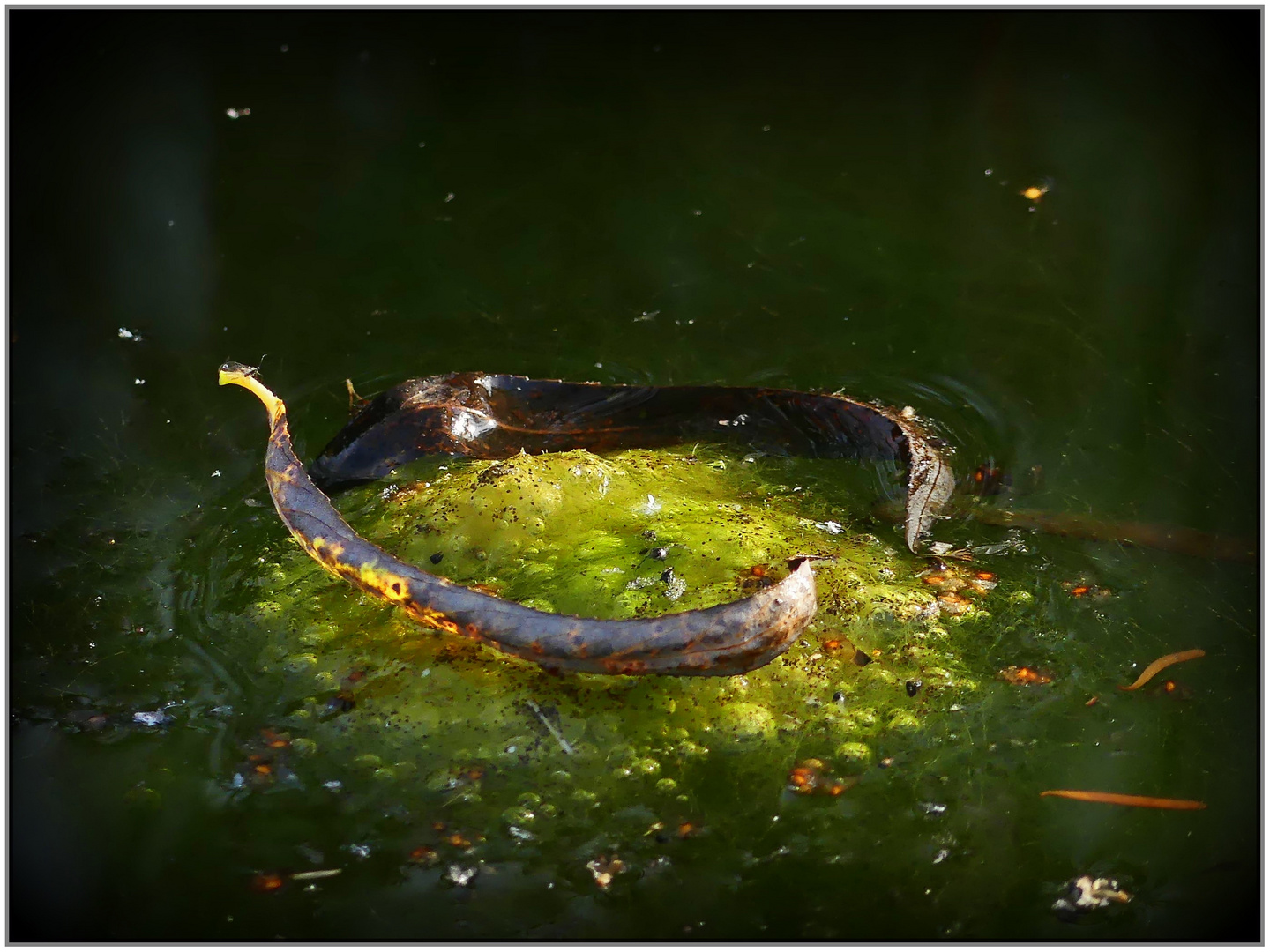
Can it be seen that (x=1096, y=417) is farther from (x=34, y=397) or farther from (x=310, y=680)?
(x=34, y=397)

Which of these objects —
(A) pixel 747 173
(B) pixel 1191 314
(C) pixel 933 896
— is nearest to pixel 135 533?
(C) pixel 933 896

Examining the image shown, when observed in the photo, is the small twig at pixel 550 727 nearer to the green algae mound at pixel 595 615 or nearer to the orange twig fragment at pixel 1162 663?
the green algae mound at pixel 595 615

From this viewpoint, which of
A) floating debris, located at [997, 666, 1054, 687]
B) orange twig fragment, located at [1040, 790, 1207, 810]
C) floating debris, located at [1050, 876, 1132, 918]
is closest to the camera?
floating debris, located at [1050, 876, 1132, 918]

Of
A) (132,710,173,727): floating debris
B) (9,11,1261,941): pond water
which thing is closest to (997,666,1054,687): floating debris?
(9,11,1261,941): pond water

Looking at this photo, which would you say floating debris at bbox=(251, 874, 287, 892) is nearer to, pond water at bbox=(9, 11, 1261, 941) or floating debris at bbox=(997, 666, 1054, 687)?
pond water at bbox=(9, 11, 1261, 941)

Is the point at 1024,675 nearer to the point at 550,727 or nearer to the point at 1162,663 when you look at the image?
the point at 1162,663

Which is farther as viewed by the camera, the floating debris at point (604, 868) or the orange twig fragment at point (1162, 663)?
the orange twig fragment at point (1162, 663)

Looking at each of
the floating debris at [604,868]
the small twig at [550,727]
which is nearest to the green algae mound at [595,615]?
the small twig at [550,727]

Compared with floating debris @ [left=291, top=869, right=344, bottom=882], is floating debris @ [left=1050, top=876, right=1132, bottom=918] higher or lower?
higher
